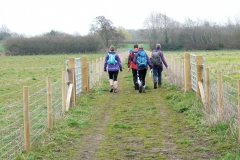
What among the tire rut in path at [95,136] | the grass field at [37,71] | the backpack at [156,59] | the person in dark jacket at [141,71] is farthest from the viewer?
the grass field at [37,71]

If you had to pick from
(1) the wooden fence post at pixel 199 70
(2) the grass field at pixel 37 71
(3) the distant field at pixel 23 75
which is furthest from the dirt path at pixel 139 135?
(2) the grass field at pixel 37 71

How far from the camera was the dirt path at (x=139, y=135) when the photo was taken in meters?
7.61

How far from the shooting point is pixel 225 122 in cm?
918

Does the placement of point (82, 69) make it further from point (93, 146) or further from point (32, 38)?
point (32, 38)

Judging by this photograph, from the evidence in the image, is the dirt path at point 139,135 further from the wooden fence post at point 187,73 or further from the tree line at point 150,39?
the tree line at point 150,39

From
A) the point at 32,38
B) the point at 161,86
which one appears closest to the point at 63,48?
the point at 32,38

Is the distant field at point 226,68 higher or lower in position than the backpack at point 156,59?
lower

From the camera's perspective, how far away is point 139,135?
9094 mm

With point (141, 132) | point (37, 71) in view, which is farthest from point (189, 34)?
point (141, 132)

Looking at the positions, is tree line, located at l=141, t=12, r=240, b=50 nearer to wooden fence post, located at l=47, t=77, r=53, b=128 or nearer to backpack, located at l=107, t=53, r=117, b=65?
backpack, located at l=107, t=53, r=117, b=65

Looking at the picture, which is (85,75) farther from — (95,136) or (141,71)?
(95,136)

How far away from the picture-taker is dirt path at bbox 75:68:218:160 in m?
7.61

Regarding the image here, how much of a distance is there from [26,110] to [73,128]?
91.4 inches

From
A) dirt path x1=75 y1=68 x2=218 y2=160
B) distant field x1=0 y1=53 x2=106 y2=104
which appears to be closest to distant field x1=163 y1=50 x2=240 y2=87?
dirt path x1=75 y1=68 x2=218 y2=160
